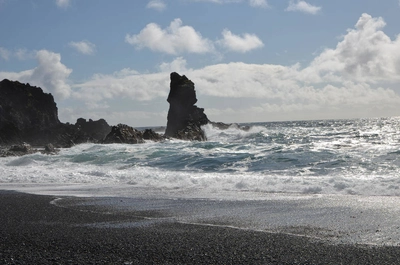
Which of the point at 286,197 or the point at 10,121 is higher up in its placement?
the point at 10,121

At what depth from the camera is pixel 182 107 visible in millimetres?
66375

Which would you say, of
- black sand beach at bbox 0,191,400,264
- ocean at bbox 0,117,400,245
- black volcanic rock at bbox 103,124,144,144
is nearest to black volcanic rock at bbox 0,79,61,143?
black volcanic rock at bbox 103,124,144,144

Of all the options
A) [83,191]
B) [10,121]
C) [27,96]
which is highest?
[27,96]

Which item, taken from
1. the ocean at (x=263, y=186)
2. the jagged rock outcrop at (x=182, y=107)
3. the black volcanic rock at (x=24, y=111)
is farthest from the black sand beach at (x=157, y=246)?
the jagged rock outcrop at (x=182, y=107)

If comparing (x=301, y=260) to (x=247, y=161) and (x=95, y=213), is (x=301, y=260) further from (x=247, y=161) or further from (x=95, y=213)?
(x=247, y=161)

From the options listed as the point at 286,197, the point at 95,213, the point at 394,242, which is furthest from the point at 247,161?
the point at 394,242

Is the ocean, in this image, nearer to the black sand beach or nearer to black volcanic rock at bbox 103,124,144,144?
the black sand beach

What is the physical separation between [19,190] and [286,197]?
28.4 ft

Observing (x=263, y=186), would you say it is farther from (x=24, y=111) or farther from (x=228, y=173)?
(x=24, y=111)

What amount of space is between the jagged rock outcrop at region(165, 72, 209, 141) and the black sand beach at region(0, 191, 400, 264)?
55696 millimetres

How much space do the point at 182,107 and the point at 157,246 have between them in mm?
60437

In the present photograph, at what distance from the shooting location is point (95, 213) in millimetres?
9141

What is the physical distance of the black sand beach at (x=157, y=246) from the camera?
18.2 feet

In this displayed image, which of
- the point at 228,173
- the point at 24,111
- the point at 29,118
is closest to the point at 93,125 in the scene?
the point at 29,118
